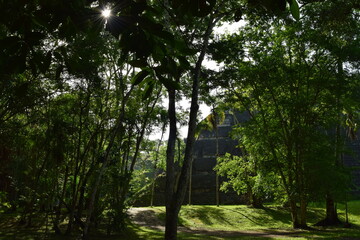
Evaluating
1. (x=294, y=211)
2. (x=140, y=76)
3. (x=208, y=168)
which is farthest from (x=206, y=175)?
(x=140, y=76)

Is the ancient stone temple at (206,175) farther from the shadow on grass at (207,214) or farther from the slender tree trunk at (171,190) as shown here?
the slender tree trunk at (171,190)

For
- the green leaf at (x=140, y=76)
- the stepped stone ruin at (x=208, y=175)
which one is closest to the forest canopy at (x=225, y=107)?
the green leaf at (x=140, y=76)

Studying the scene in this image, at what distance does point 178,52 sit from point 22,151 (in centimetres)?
2060

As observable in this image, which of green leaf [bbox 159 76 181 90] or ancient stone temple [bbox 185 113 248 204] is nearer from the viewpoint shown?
green leaf [bbox 159 76 181 90]

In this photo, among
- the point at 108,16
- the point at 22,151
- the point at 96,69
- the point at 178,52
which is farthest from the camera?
the point at 22,151

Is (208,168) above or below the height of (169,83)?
below

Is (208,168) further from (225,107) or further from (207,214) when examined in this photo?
(225,107)

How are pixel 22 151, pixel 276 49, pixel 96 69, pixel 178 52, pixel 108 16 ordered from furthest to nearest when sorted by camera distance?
pixel 22 151
pixel 276 49
pixel 96 69
pixel 178 52
pixel 108 16

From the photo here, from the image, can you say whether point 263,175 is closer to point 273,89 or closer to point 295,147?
point 295,147

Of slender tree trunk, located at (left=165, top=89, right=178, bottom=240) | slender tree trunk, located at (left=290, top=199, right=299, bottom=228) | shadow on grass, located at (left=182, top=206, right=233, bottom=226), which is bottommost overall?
shadow on grass, located at (left=182, top=206, right=233, bottom=226)

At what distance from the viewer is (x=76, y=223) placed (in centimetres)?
1552

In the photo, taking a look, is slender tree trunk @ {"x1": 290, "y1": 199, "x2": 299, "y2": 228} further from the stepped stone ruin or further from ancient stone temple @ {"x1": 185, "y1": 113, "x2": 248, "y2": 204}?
the stepped stone ruin

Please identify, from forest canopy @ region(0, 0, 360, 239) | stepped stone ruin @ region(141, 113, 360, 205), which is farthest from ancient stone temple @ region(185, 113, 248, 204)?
forest canopy @ region(0, 0, 360, 239)

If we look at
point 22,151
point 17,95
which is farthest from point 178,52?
point 22,151
